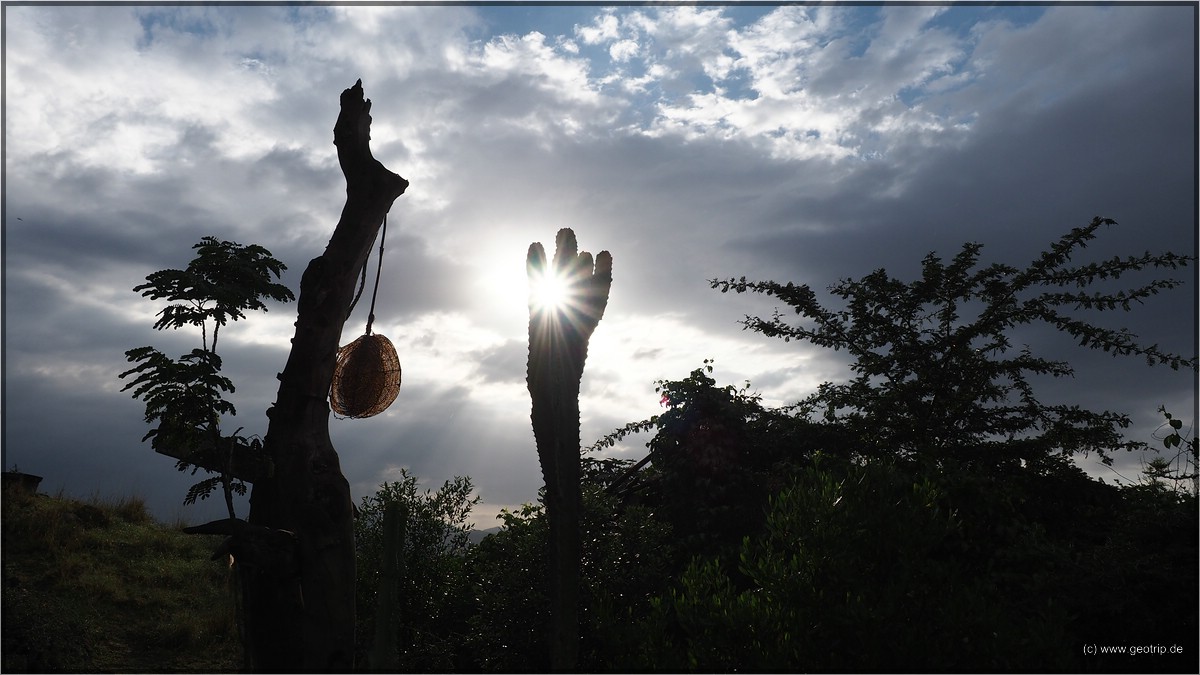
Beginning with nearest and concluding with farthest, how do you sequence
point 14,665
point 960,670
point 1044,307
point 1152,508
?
1. point 960,670
2. point 1152,508
3. point 14,665
4. point 1044,307

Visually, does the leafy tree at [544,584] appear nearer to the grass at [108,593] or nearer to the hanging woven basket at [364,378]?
the hanging woven basket at [364,378]

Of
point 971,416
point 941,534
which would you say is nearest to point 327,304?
point 941,534

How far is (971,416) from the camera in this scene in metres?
11.9

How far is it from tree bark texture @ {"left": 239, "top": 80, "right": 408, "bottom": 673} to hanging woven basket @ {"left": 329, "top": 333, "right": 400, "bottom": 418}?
1028 millimetres

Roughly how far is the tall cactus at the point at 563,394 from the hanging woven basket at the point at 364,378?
166cm

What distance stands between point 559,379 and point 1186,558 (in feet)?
17.8

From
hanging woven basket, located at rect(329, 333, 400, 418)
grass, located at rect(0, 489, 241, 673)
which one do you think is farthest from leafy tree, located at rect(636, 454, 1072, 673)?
grass, located at rect(0, 489, 241, 673)

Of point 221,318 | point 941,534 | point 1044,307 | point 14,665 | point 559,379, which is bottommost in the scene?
point 14,665

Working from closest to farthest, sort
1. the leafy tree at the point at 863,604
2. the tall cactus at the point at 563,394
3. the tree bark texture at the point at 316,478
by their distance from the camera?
the leafy tree at the point at 863,604 < the tree bark texture at the point at 316,478 < the tall cactus at the point at 563,394

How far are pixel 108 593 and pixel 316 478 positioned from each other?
9.07 metres

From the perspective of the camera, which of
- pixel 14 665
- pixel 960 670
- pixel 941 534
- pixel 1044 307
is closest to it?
pixel 960 670

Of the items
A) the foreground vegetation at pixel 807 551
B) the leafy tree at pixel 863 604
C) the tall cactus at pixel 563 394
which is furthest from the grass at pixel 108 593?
the leafy tree at pixel 863 604

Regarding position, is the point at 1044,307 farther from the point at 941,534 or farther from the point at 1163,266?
the point at 941,534

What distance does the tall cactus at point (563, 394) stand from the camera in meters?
7.22
